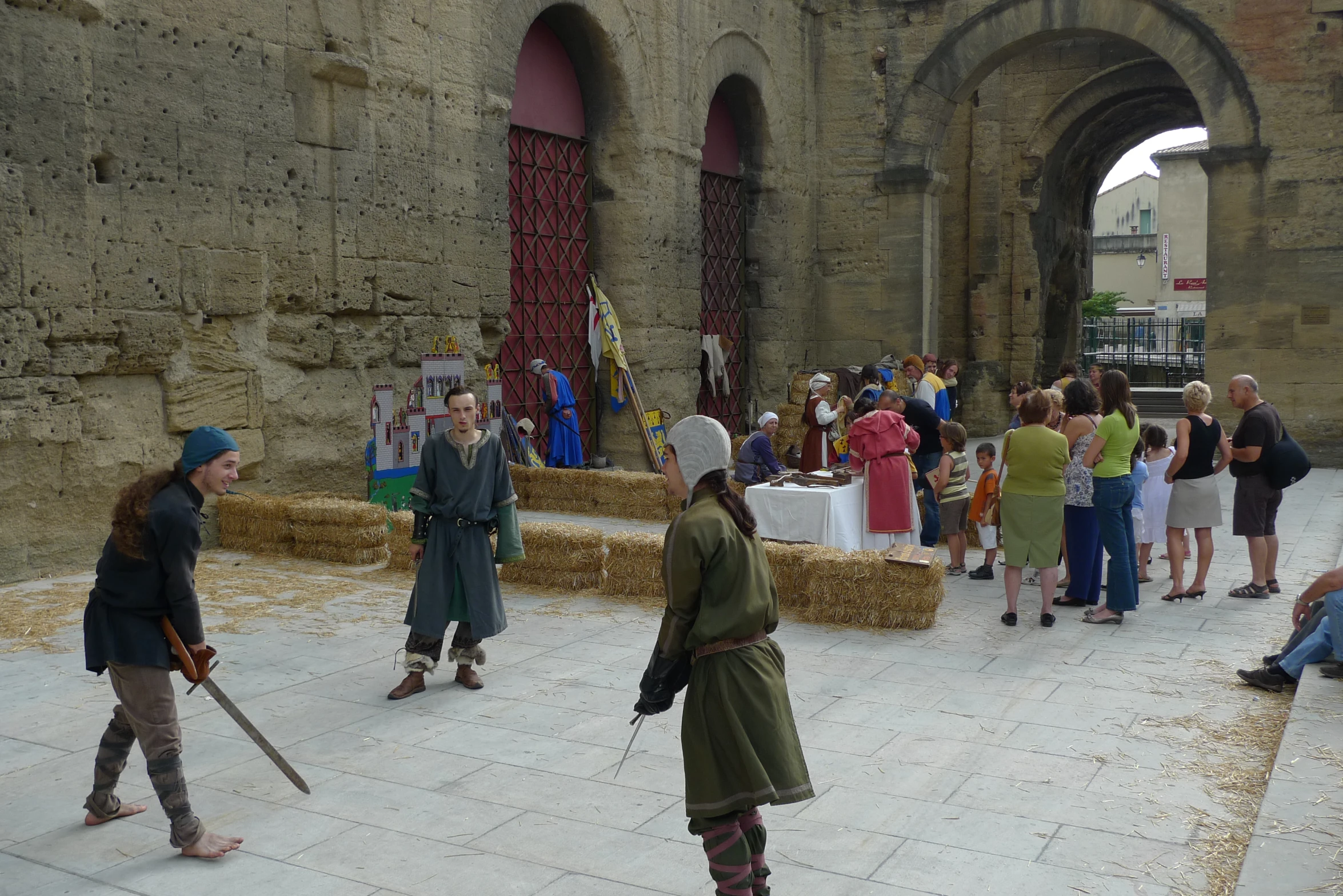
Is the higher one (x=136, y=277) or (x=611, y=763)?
(x=136, y=277)

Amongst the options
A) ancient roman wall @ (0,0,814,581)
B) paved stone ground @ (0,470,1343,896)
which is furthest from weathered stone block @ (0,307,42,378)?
paved stone ground @ (0,470,1343,896)

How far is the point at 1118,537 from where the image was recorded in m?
7.82

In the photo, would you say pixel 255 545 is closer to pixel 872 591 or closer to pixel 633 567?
pixel 633 567

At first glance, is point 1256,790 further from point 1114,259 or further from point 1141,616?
point 1114,259

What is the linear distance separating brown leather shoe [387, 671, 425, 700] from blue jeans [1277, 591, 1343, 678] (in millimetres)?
4382

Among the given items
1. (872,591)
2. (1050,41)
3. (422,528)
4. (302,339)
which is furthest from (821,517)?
(1050,41)

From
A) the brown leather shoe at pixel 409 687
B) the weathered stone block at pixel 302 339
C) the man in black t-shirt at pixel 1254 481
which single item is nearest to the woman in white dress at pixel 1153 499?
the man in black t-shirt at pixel 1254 481

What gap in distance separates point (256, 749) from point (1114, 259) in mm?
57199

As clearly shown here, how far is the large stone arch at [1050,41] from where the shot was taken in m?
15.8

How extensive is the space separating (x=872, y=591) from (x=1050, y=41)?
502 inches

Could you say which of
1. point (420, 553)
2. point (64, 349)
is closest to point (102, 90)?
point (64, 349)

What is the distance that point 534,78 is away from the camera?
540 inches

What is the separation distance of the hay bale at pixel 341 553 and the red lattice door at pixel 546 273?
13.4 feet

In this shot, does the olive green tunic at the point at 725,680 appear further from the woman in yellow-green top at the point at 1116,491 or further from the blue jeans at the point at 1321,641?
the woman in yellow-green top at the point at 1116,491
